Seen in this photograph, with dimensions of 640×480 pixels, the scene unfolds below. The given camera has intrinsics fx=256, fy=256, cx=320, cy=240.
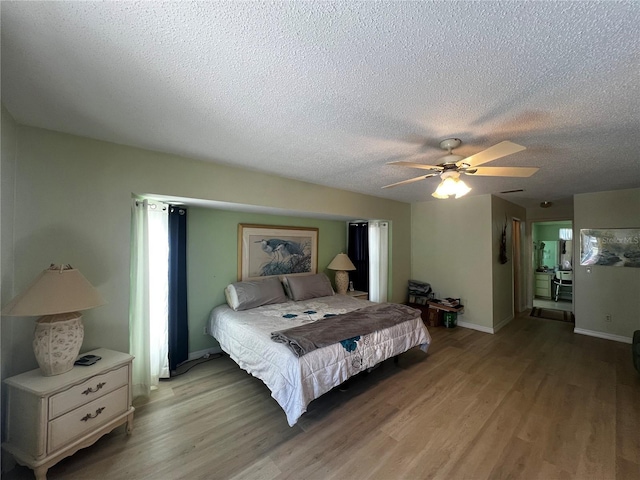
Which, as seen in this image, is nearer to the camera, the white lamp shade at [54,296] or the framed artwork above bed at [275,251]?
the white lamp shade at [54,296]

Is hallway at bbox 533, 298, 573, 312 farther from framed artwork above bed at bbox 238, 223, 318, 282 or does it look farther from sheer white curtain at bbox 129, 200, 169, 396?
sheer white curtain at bbox 129, 200, 169, 396

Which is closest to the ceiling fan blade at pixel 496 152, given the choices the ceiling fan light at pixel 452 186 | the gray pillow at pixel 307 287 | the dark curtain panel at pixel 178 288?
the ceiling fan light at pixel 452 186

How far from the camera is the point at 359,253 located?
492cm

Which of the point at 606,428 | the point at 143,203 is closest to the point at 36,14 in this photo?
the point at 143,203

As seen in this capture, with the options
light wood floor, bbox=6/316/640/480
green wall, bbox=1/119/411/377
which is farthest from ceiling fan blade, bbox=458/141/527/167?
green wall, bbox=1/119/411/377

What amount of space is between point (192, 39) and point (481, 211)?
4.64 m

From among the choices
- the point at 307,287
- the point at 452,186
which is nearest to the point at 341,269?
the point at 307,287

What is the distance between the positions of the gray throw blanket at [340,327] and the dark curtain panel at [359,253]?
1.52 m

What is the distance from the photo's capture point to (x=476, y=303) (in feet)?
14.5

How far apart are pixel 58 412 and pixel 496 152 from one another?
323cm

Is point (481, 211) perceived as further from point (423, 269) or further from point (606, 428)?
point (606, 428)

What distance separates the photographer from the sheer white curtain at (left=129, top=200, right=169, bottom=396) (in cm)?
242

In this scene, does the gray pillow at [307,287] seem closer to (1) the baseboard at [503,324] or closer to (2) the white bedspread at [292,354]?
(2) the white bedspread at [292,354]

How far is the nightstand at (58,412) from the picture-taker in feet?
4.95
